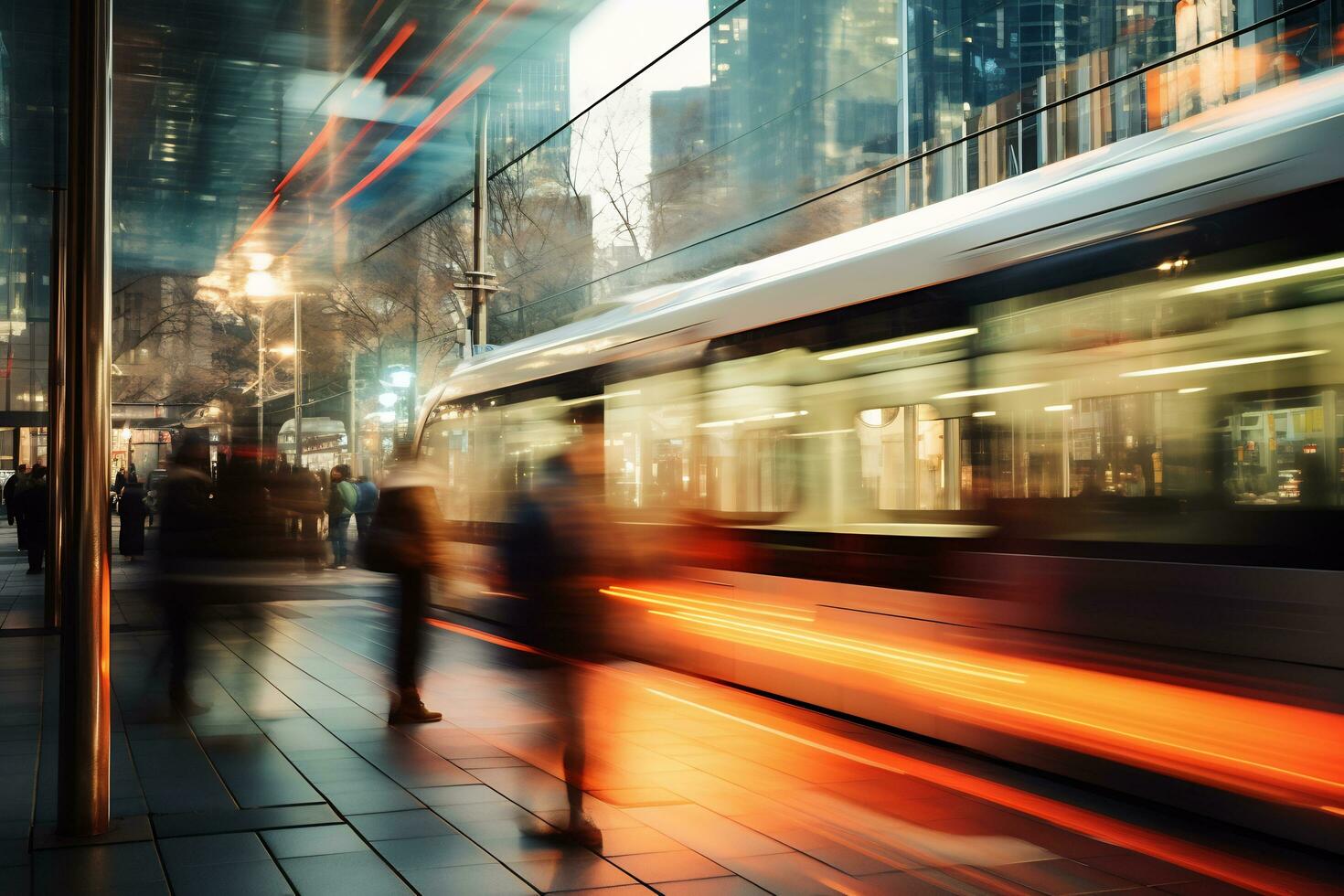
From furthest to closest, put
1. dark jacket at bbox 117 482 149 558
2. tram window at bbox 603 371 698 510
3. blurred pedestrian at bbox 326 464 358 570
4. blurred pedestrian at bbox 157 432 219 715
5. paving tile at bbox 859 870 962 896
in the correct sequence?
1. dark jacket at bbox 117 482 149 558
2. blurred pedestrian at bbox 326 464 358 570
3. tram window at bbox 603 371 698 510
4. blurred pedestrian at bbox 157 432 219 715
5. paving tile at bbox 859 870 962 896

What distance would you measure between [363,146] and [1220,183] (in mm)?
18271

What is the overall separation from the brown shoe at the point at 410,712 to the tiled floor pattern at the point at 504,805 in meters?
0.15

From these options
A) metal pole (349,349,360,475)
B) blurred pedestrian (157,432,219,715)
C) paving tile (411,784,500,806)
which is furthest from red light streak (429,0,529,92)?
metal pole (349,349,360,475)

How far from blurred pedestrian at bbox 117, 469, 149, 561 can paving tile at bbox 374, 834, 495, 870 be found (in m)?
21.7

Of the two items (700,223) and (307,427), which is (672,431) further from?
(307,427)

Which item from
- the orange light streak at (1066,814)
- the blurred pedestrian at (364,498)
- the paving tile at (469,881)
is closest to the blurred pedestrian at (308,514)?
the blurred pedestrian at (364,498)

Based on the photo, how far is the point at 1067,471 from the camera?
6.38m

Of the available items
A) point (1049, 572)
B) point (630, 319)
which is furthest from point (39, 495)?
point (1049, 572)

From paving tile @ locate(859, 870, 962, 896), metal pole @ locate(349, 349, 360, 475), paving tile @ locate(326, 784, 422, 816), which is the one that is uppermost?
metal pole @ locate(349, 349, 360, 475)

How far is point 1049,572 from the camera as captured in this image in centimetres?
640

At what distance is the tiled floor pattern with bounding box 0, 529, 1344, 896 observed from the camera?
506 cm

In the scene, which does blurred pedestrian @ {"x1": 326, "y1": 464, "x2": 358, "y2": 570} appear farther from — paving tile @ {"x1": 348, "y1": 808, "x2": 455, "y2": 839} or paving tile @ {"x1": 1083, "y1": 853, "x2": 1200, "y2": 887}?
paving tile @ {"x1": 1083, "y1": 853, "x2": 1200, "y2": 887}

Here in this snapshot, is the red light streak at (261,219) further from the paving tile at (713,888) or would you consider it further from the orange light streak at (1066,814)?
the paving tile at (713,888)

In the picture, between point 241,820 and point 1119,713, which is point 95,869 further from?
point 1119,713
